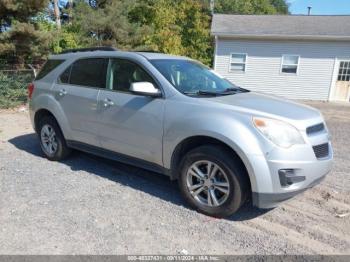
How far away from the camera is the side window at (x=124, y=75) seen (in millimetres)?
4277

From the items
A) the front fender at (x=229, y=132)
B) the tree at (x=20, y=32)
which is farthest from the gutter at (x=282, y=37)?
the front fender at (x=229, y=132)

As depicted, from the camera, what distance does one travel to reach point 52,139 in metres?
5.50

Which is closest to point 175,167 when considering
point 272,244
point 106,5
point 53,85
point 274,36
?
point 272,244

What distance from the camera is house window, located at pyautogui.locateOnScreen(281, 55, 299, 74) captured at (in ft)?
55.4

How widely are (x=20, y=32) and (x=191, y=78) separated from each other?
955 centimetres

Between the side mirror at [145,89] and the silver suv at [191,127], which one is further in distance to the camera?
the side mirror at [145,89]

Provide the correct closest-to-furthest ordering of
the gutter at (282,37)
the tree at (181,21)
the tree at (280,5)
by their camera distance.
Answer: the gutter at (282,37) → the tree at (181,21) → the tree at (280,5)

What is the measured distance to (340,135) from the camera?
27.4ft

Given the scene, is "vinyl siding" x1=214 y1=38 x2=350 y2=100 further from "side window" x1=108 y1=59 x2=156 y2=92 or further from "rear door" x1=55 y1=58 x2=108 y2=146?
"side window" x1=108 y1=59 x2=156 y2=92

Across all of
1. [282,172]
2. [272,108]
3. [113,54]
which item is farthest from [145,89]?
[282,172]

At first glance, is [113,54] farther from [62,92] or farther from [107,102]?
[62,92]

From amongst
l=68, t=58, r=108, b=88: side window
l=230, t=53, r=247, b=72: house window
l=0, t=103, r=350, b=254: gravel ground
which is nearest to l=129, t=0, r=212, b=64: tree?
l=230, t=53, r=247, b=72: house window

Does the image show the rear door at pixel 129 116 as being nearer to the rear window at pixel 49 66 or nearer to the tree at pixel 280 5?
the rear window at pixel 49 66

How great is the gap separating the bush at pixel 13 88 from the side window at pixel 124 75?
24.6ft
